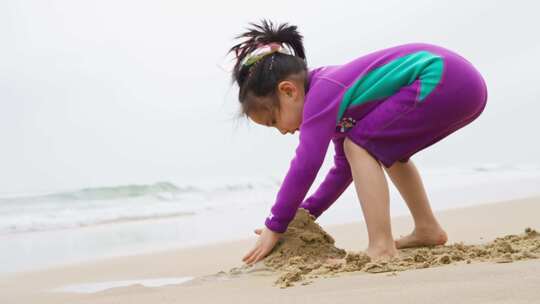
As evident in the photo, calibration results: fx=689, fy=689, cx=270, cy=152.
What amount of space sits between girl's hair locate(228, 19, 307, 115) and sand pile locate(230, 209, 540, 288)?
0.46 metres

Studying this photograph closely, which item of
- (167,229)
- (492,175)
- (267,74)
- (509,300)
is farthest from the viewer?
(492,175)

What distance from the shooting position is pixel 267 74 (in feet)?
8.14

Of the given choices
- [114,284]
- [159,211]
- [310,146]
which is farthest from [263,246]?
[159,211]

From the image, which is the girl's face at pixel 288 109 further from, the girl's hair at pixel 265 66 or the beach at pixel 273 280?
Result: the beach at pixel 273 280

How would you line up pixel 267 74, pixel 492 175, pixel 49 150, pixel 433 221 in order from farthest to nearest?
pixel 49 150 → pixel 492 175 → pixel 433 221 → pixel 267 74

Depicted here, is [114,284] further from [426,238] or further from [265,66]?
[426,238]

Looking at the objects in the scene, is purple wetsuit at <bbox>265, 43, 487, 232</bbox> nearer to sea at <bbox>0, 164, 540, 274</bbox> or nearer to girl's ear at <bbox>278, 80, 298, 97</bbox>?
girl's ear at <bbox>278, 80, 298, 97</bbox>

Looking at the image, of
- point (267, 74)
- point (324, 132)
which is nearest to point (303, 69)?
point (267, 74)

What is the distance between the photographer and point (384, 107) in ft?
7.64

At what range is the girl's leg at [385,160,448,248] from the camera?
2660 mm

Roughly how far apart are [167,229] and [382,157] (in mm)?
2811

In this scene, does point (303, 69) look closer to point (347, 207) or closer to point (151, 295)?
point (151, 295)

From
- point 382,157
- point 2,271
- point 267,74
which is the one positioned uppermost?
point 267,74

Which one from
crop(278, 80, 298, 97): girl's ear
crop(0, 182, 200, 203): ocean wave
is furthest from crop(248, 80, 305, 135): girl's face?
crop(0, 182, 200, 203): ocean wave
